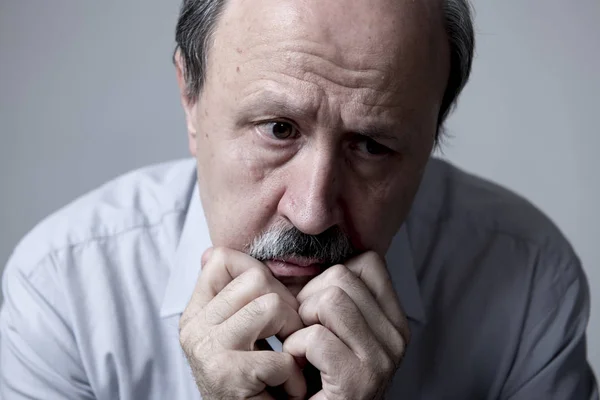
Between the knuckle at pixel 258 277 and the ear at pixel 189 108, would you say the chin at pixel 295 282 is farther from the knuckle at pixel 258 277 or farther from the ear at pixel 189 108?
the ear at pixel 189 108

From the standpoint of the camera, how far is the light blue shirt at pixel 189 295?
2.03 m

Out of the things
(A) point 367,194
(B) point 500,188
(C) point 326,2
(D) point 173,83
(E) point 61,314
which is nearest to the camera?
(C) point 326,2

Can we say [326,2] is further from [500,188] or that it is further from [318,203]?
[500,188]

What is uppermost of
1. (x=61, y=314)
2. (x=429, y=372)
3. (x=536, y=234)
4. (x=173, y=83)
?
(x=173, y=83)

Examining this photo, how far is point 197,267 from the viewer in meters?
2.05

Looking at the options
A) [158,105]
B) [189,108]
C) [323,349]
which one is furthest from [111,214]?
[158,105]

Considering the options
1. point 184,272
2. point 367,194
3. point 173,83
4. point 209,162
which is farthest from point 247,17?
point 173,83

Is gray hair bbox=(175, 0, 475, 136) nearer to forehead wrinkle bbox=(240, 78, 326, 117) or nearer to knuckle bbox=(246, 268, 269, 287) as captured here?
forehead wrinkle bbox=(240, 78, 326, 117)

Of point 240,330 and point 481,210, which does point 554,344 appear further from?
point 240,330

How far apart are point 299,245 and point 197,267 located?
477 millimetres

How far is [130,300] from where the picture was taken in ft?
6.76

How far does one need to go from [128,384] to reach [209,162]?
604 millimetres

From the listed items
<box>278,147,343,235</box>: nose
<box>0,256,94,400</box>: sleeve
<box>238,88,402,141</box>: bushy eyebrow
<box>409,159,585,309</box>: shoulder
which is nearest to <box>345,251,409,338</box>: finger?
<box>278,147,343,235</box>: nose

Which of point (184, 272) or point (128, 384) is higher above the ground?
point (184, 272)
